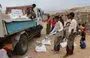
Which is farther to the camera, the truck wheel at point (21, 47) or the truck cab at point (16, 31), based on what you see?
the truck wheel at point (21, 47)

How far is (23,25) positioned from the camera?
12.5 metres

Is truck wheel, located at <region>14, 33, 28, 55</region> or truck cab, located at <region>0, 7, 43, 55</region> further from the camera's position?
truck wheel, located at <region>14, 33, 28, 55</region>

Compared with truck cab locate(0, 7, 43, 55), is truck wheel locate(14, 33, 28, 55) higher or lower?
lower

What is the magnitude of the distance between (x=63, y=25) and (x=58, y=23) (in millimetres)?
462

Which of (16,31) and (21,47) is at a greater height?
(16,31)

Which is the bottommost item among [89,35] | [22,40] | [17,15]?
[89,35]

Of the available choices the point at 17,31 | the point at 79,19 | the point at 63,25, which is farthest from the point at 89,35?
the point at 17,31

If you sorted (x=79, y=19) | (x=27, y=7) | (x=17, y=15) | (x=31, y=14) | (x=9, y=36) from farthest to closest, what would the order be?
1. (x=79, y=19)
2. (x=27, y=7)
3. (x=31, y=14)
4. (x=17, y=15)
5. (x=9, y=36)

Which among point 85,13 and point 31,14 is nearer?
point 31,14

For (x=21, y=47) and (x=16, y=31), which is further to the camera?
(x=21, y=47)

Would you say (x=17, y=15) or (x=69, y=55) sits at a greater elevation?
(x=17, y=15)

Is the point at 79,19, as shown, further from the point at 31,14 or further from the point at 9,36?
the point at 9,36

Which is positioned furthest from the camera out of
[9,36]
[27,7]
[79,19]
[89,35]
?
[79,19]

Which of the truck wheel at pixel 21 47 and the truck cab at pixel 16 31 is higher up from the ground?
the truck cab at pixel 16 31
